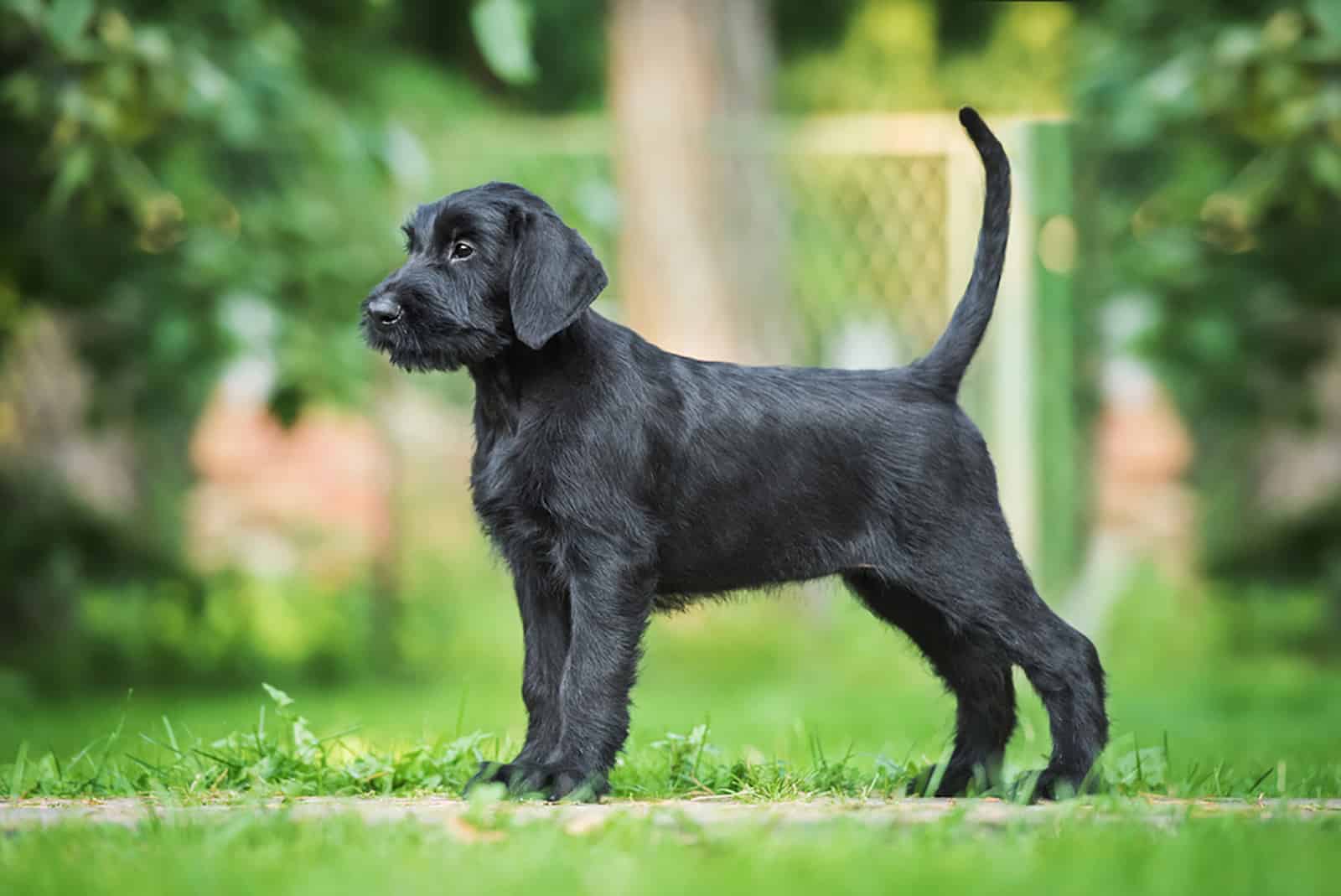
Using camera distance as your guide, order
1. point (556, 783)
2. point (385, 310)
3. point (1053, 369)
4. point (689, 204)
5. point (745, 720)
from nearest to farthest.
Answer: point (556, 783) < point (385, 310) < point (745, 720) < point (1053, 369) < point (689, 204)

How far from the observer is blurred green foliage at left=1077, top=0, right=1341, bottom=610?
26.0ft

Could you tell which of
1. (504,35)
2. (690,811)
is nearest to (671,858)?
(690,811)

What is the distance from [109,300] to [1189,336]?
271 inches

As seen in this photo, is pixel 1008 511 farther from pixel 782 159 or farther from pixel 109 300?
pixel 109 300

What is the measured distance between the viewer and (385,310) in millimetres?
4391

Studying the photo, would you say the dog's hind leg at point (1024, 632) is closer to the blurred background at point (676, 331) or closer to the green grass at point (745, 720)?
the green grass at point (745, 720)

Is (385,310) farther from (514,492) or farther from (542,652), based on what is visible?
(542,652)

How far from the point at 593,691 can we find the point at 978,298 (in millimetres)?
1726

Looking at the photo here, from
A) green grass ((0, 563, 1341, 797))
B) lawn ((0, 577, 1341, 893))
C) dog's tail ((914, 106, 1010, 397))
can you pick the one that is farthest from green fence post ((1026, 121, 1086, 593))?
dog's tail ((914, 106, 1010, 397))

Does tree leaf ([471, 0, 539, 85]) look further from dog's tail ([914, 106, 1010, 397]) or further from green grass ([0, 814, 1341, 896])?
green grass ([0, 814, 1341, 896])

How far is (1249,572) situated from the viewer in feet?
42.3

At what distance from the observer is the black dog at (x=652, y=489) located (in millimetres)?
4367

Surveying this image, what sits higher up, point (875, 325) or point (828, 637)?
point (875, 325)

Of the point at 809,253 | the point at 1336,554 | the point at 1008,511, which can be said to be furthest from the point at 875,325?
the point at 1336,554
